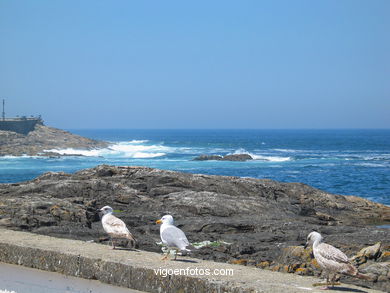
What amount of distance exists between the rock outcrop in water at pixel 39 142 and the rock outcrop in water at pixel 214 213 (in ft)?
145

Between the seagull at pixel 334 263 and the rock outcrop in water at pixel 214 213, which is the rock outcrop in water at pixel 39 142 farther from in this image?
the seagull at pixel 334 263

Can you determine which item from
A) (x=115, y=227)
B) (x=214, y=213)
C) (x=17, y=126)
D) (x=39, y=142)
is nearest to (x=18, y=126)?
(x=17, y=126)

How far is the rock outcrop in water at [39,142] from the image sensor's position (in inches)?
2419

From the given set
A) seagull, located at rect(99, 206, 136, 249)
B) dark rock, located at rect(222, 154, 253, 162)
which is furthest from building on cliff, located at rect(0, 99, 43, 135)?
seagull, located at rect(99, 206, 136, 249)

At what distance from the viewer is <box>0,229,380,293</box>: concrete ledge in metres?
6.31

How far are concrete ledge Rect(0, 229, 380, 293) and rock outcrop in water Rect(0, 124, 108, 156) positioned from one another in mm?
54045

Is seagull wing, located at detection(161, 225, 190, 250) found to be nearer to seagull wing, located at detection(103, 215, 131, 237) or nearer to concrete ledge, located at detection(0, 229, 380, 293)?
concrete ledge, located at detection(0, 229, 380, 293)

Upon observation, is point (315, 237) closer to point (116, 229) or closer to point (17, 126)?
point (116, 229)

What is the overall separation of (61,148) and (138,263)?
208 feet

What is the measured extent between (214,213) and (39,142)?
57.8 meters

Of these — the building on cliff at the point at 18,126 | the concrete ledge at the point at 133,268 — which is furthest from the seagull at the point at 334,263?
the building on cliff at the point at 18,126

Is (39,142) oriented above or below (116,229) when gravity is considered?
below

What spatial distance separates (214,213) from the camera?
1461 centimetres

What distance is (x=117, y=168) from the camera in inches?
764
